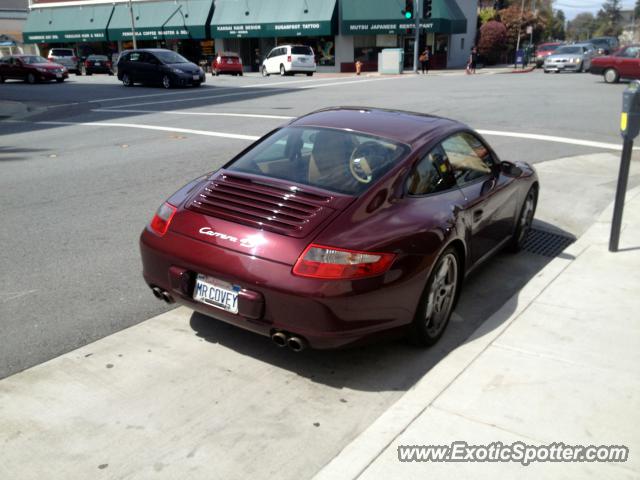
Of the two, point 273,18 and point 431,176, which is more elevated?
point 273,18

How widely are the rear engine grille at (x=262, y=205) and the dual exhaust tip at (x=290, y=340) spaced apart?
1.91ft

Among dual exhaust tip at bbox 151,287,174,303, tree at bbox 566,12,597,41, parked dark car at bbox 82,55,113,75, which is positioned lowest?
dual exhaust tip at bbox 151,287,174,303

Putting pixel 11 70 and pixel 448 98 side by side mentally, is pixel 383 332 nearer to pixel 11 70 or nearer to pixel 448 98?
pixel 448 98

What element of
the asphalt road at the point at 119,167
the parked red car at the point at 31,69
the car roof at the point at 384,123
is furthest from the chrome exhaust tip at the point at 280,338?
the parked red car at the point at 31,69

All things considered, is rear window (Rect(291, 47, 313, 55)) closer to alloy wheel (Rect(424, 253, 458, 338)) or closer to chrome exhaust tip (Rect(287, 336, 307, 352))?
alloy wheel (Rect(424, 253, 458, 338))

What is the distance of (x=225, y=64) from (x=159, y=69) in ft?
42.8

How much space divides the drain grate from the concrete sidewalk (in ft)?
3.77

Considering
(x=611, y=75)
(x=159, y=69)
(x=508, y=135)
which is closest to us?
(x=508, y=135)

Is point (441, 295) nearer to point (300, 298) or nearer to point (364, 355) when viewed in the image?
point (364, 355)

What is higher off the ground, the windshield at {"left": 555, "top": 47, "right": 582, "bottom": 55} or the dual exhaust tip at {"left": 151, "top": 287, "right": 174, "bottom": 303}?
the windshield at {"left": 555, "top": 47, "right": 582, "bottom": 55}

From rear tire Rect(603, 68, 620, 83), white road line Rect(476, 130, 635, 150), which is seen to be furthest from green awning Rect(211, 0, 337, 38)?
white road line Rect(476, 130, 635, 150)

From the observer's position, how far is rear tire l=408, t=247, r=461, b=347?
12.9ft

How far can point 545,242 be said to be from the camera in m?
6.48

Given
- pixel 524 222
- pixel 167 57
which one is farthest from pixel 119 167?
pixel 167 57
